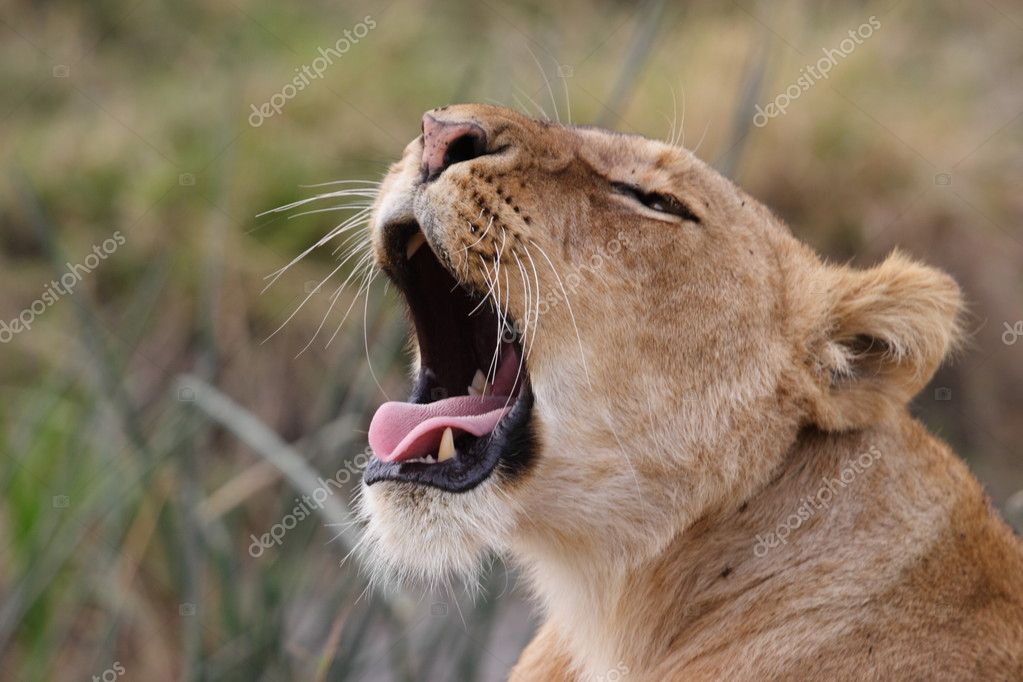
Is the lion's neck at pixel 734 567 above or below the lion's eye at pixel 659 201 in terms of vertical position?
below

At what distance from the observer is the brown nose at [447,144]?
9.38 feet

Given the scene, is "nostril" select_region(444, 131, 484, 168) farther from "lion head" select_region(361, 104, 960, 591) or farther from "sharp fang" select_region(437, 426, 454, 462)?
"sharp fang" select_region(437, 426, 454, 462)

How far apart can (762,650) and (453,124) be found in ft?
4.36

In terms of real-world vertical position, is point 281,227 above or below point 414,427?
below

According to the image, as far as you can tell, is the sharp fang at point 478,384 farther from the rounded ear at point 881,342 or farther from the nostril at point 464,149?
the rounded ear at point 881,342

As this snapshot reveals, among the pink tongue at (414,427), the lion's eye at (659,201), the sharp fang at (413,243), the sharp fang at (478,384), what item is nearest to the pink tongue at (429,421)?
the pink tongue at (414,427)

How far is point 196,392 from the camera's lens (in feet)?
12.8

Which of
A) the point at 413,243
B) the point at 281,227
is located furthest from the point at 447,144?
the point at 281,227

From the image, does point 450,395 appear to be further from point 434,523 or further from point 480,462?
point 434,523

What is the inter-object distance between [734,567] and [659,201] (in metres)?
0.87

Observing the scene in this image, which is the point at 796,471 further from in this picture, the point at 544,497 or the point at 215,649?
the point at 215,649

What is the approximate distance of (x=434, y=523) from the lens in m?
2.79

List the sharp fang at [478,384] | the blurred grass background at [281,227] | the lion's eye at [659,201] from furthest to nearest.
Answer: the blurred grass background at [281,227] < the sharp fang at [478,384] < the lion's eye at [659,201]

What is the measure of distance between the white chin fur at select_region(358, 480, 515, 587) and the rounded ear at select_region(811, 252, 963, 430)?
0.77 metres
